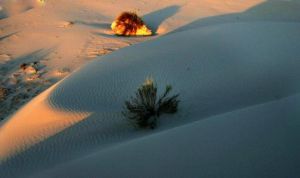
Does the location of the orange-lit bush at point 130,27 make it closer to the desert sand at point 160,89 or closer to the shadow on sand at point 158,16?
the desert sand at point 160,89

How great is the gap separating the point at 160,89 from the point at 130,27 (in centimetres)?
572

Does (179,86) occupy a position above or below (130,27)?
below

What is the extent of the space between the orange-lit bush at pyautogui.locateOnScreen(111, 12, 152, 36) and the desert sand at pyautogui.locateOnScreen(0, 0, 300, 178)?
1.17 feet

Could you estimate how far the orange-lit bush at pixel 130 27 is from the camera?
483 inches

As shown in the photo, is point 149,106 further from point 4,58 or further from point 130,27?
point 130,27

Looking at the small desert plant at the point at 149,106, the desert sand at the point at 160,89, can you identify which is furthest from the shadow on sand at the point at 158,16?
the small desert plant at the point at 149,106

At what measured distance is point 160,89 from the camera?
7.02 metres

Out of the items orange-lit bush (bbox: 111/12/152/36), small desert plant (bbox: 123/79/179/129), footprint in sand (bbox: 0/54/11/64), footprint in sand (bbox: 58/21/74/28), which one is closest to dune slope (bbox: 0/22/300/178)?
small desert plant (bbox: 123/79/179/129)

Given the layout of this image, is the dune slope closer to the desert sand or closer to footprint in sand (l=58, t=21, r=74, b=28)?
the desert sand

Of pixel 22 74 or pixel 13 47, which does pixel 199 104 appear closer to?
pixel 22 74

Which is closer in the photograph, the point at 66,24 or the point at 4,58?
the point at 4,58

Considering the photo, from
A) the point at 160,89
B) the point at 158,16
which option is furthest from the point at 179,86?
the point at 158,16

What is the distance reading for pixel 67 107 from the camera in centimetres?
653

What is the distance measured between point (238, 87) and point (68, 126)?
9.98ft
